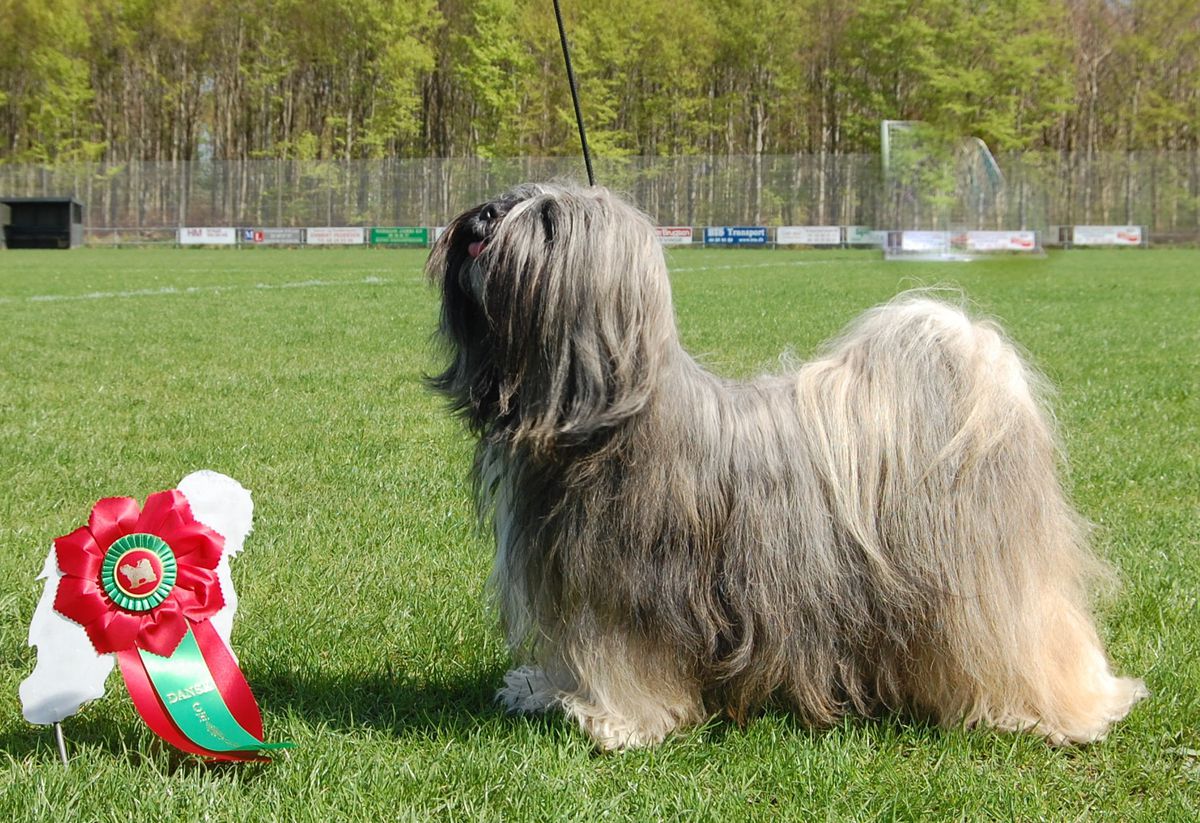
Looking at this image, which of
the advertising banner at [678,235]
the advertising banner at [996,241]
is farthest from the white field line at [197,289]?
the advertising banner at [678,235]

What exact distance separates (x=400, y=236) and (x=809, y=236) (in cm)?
1727

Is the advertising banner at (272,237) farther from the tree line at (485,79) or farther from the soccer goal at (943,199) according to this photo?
the soccer goal at (943,199)

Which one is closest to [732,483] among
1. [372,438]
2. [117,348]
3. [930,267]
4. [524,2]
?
[372,438]

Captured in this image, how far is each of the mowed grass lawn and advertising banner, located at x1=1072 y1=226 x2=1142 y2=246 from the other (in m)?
38.6

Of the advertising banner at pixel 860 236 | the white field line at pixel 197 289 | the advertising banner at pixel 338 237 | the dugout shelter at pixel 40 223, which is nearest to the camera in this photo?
the white field line at pixel 197 289

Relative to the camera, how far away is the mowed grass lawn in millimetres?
2770

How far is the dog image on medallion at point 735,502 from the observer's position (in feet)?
8.48

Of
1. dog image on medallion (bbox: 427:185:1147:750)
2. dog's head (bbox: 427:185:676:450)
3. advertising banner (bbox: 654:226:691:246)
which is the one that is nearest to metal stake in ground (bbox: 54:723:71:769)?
dog image on medallion (bbox: 427:185:1147:750)

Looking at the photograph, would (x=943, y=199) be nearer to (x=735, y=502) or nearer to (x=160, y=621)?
(x=735, y=502)

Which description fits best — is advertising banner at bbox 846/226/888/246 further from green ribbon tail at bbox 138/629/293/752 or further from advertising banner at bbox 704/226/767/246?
green ribbon tail at bbox 138/629/293/752

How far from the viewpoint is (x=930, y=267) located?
24656mm

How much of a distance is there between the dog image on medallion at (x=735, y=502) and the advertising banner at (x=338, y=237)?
47.4 metres

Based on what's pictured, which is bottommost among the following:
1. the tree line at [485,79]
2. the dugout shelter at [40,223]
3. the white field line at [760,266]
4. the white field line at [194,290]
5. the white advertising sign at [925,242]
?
Answer: the white field line at [194,290]

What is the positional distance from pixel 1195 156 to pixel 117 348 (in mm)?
47429
